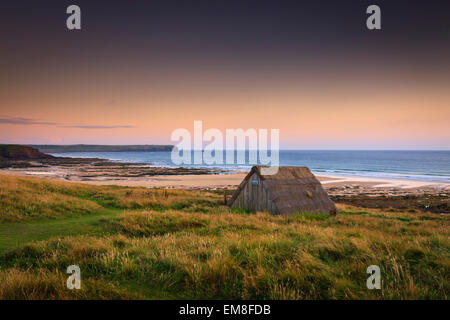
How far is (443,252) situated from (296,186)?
11.6m

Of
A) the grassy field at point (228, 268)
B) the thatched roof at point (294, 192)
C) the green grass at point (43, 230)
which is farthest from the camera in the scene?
the thatched roof at point (294, 192)

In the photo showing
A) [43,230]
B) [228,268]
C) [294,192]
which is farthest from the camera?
[294,192]

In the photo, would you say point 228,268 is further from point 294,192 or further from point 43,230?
point 294,192

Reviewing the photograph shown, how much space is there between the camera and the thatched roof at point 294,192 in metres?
17.4

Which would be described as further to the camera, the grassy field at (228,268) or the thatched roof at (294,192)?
the thatched roof at (294,192)

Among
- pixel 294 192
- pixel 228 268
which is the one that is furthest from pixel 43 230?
pixel 294 192

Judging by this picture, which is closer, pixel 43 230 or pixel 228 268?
pixel 228 268

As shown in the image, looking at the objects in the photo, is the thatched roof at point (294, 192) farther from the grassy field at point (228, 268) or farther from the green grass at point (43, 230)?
the green grass at point (43, 230)

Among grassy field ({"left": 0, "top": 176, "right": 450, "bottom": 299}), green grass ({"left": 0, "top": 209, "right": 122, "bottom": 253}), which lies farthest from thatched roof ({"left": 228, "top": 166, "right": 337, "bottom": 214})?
green grass ({"left": 0, "top": 209, "right": 122, "bottom": 253})

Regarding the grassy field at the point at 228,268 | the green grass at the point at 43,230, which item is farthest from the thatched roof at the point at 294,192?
the green grass at the point at 43,230

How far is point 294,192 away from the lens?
1828cm

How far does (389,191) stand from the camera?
47.1 meters
